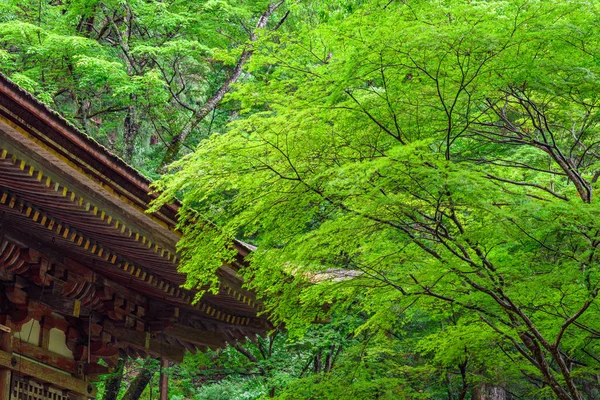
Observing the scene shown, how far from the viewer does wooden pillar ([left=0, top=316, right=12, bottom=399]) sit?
22.2ft

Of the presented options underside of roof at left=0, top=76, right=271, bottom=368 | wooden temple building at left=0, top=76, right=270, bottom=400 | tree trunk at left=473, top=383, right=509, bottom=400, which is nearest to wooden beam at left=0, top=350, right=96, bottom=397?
wooden temple building at left=0, top=76, right=270, bottom=400

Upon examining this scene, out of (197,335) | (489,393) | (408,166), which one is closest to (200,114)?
(197,335)

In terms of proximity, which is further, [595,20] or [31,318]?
[31,318]

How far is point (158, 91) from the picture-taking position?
13.1 meters

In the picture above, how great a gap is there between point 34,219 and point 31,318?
1.89 metres

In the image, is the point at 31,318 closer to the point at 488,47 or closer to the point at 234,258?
the point at 234,258

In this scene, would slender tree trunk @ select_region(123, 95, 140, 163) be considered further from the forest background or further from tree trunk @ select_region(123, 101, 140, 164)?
the forest background

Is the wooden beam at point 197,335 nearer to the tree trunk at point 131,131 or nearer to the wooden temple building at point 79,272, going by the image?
the wooden temple building at point 79,272

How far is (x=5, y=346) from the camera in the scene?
6.89 meters

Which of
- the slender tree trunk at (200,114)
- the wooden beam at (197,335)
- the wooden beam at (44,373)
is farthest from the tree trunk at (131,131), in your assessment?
the wooden beam at (44,373)

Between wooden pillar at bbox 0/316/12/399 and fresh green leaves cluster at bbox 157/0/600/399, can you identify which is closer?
fresh green leaves cluster at bbox 157/0/600/399

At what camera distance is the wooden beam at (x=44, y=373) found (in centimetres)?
685

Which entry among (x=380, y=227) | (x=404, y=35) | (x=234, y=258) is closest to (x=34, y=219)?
(x=234, y=258)

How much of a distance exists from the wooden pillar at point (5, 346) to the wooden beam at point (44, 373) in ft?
0.20
